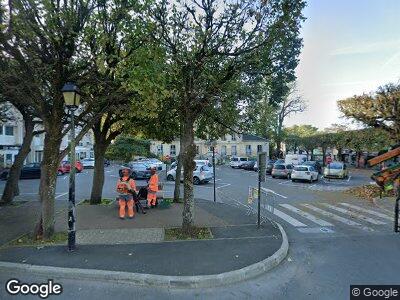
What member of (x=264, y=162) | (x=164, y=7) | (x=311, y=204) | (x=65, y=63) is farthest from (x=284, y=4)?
(x=311, y=204)

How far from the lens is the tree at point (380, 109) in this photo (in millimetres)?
19016

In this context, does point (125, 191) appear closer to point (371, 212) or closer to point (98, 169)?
point (98, 169)

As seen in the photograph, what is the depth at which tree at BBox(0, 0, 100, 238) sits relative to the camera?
7887 mm

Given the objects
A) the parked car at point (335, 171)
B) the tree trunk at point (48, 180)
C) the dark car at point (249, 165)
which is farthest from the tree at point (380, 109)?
the dark car at point (249, 165)

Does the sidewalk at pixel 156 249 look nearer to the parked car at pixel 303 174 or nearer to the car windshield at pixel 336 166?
the parked car at pixel 303 174

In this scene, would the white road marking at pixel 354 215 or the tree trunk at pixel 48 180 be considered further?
the white road marking at pixel 354 215

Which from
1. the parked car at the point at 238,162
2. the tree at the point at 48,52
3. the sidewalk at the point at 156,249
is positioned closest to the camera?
the sidewalk at the point at 156,249

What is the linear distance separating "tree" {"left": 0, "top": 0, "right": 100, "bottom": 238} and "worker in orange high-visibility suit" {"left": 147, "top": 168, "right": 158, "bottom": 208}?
403 centimetres

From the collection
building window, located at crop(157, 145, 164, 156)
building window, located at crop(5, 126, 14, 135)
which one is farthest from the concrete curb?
building window, located at crop(157, 145, 164, 156)

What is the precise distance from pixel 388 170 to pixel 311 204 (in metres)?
12.2

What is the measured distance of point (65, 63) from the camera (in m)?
8.35

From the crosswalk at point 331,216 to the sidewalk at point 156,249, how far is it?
2.08 meters

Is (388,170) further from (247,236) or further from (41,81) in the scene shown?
(41,81)

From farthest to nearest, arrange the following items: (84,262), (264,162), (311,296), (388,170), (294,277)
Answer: (264,162) < (84,262) < (294,277) < (311,296) < (388,170)
